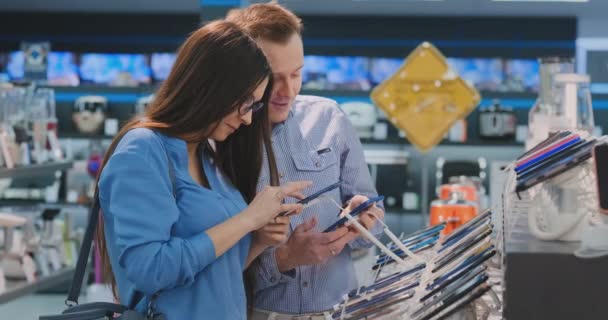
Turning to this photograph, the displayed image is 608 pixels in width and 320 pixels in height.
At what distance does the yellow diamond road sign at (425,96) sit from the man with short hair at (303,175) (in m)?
3.24

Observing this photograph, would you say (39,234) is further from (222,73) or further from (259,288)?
(222,73)

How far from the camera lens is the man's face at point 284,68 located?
7.66 feet

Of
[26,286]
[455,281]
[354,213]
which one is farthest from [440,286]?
[26,286]

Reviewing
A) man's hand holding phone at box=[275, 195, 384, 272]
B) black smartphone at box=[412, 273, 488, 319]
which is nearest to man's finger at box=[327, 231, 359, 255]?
man's hand holding phone at box=[275, 195, 384, 272]

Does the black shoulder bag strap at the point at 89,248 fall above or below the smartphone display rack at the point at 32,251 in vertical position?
above

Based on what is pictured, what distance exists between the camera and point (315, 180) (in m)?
2.48

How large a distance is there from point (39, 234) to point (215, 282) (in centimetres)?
439

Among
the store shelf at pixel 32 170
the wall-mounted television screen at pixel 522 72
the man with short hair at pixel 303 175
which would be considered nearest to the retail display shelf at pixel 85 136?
the store shelf at pixel 32 170

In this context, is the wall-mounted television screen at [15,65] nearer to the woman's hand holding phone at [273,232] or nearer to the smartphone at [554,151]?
the woman's hand holding phone at [273,232]

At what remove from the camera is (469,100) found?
229 inches

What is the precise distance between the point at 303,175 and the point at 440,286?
0.92 metres

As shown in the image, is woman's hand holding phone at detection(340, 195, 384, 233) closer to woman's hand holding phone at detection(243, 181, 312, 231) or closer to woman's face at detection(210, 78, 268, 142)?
woman's hand holding phone at detection(243, 181, 312, 231)

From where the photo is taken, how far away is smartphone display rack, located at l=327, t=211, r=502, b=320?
4.79 feet

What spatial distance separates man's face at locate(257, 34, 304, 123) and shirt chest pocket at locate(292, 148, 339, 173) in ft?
0.49
